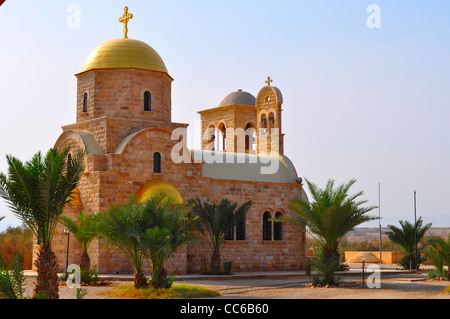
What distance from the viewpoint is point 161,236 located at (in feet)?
47.8

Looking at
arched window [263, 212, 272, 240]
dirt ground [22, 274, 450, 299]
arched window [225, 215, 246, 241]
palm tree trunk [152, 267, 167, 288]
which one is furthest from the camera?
arched window [263, 212, 272, 240]

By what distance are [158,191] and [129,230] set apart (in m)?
7.17

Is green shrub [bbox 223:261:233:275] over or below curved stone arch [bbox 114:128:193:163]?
below

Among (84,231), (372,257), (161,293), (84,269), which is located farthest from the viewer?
(372,257)

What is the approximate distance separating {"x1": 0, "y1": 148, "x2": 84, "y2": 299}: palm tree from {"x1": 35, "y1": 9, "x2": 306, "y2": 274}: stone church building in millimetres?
8773

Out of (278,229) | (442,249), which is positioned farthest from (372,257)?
(442,249)

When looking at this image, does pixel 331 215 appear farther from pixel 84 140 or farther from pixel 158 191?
pixel 84 140

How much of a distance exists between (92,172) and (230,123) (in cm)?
1169

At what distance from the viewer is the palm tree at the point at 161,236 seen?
14547 millimetres

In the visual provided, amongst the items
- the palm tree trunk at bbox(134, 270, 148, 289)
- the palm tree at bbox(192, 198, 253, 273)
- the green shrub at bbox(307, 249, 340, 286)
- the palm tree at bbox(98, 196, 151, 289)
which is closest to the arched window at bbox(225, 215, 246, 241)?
the palm tree at bbox(192, 198, 253, 273)

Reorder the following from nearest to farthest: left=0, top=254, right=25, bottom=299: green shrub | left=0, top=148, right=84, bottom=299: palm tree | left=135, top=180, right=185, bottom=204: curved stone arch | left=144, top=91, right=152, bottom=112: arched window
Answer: left=0, top=254, right=25, bottom=299: green shrub, left=0, top=148, right=84, bottom=299: palm tree, left=135, top=180, right=185, bottom=204: curved stone arch, left=144, top=91, right=152, bottom=112: arched window

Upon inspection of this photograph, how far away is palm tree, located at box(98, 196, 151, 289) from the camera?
14.8m

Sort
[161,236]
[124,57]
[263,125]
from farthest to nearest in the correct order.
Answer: [263,125] → [124,57] → [161,236]

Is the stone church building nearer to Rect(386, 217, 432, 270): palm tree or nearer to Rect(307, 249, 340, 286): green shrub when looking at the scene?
Rect(386, 217, 432, 270): palm tree
